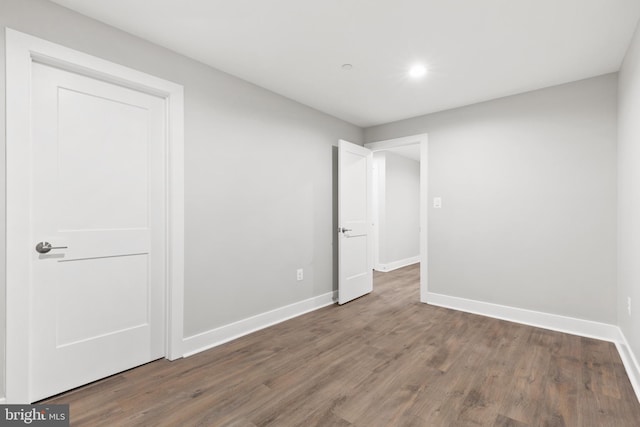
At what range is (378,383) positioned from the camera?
2.02 metres

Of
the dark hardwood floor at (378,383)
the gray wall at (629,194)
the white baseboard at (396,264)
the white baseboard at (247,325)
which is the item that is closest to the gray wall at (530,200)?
the gray wall at (629,194)

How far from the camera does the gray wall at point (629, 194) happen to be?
1996 millimetres

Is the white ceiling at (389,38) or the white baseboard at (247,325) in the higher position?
the white ceiling at (389,38)

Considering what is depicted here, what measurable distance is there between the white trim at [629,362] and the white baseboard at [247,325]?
268cm

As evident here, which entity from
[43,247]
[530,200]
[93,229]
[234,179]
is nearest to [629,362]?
[530,200]

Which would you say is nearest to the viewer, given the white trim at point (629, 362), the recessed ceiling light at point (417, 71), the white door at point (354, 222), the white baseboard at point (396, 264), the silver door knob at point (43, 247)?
the silver door knob at point (43, 247)

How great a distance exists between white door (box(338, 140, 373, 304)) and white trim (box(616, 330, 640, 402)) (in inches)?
99.7

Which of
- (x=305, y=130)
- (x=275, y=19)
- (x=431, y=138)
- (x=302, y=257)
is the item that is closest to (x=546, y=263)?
(x=431, y=138)

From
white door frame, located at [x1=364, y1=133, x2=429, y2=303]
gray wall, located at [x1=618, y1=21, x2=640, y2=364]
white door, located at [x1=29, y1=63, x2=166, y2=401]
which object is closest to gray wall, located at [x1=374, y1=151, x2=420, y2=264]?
white door frame, located at [x1=364, y1=133, x2=429, y2=303]

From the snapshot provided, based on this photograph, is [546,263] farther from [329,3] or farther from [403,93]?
[329,3]

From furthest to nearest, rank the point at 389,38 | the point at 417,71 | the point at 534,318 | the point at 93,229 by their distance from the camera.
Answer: the point at 534,318 → the point at 417,71 → the point at 389,38 → the point at 93,229

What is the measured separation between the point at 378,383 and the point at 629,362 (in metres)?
1.87

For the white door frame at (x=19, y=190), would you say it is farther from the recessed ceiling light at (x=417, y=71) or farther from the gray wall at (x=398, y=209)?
the gray wall at (x=398, y=209)

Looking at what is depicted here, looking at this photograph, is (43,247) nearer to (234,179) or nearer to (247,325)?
(234,179)
